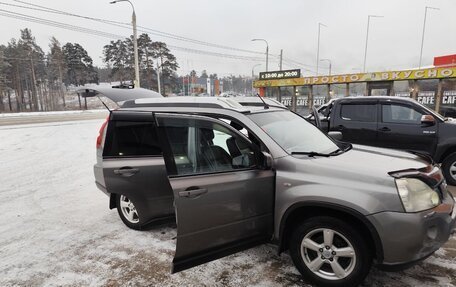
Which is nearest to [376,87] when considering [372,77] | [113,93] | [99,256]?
[372,77]

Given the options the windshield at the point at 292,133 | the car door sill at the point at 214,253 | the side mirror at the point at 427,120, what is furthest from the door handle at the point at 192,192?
the side mirror at the point at 427,120

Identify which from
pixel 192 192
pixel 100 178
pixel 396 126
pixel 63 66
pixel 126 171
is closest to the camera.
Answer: pixel 192 192

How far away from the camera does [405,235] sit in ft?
7.98

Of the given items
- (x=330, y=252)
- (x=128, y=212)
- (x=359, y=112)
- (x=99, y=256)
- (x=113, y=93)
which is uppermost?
(x=113, y=93)

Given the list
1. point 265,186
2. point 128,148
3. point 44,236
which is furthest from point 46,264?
point 265,186

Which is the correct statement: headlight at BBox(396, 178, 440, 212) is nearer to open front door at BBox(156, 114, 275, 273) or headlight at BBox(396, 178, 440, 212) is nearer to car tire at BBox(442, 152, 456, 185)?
open front door at BBox(156, 114, 275, 273)

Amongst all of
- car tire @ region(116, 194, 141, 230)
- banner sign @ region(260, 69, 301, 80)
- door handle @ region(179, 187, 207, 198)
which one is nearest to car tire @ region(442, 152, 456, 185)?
door handle @ region(179, 187, 207, 198)

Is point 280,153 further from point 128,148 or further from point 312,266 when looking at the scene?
point 128,148

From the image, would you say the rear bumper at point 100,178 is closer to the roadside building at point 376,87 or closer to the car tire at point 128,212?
the car tire at point 128,212

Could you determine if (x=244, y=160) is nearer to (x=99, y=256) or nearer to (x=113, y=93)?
(x=99, y=256)

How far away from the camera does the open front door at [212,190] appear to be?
9.02ft

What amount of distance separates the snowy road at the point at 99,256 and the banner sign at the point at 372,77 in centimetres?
1188

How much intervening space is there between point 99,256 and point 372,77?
1510 cm

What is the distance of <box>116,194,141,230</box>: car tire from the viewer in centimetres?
419
